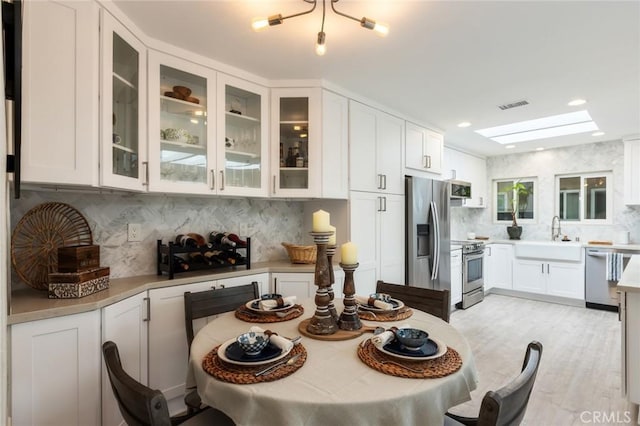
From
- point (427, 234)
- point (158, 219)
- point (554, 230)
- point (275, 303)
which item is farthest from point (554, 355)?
point (158, 219)

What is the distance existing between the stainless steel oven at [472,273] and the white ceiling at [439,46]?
2131 mm

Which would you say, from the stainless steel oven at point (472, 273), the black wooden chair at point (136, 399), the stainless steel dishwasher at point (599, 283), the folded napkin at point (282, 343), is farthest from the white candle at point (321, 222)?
the stainless steel dishwasher at point (599, 283)

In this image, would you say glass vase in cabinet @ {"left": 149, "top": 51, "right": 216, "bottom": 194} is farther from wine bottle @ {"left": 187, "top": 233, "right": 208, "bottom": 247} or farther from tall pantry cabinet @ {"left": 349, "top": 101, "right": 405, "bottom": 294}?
tall pantry cabinet @ {"left": 349, "top": 101, "right": 405, "bottom": 294}

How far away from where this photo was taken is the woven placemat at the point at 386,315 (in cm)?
162

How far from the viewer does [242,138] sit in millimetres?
2609

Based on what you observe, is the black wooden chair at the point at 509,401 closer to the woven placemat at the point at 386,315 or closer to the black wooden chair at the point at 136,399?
the woven placemat at the point at 386,315

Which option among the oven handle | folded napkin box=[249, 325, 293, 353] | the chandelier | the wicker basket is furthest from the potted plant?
folded napkin box=[249, 325, 293, 353]

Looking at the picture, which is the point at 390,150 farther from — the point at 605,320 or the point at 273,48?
the point at 605,320

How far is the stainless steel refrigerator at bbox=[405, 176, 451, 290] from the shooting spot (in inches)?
136

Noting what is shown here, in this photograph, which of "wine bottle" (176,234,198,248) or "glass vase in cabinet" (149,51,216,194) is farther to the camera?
"wine bottle" (176,234,198,248)

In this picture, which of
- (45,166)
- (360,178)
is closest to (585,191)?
(360,178)

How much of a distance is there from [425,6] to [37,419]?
8.80ft

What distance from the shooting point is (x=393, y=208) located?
333 centimetres

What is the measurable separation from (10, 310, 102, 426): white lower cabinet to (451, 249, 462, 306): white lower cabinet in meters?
3.92
